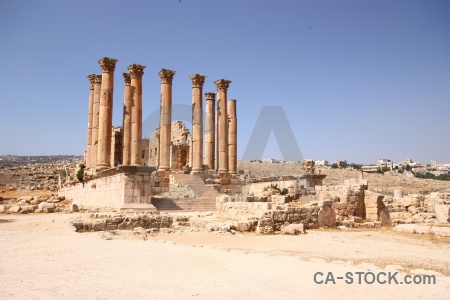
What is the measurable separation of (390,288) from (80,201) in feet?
75.5

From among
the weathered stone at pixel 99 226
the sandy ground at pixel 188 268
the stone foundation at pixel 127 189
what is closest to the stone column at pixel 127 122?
the stone foundation at pixel 127 189

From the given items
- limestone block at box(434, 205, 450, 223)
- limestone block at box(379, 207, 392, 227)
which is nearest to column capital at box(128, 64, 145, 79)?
limestone block at box(379, 207, 392, 227)

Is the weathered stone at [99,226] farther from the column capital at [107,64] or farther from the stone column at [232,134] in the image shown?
the stone column at [232,134]

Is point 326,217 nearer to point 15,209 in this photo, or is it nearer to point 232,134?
point 15,209

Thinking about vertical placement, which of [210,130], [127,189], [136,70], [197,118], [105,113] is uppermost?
[136,70]

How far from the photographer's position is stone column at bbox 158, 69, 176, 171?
1092 inches

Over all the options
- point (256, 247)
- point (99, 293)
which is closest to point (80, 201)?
point (256, 247)

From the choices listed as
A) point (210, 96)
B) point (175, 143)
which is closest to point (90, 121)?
point (210, 96)

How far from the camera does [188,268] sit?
6.20 m

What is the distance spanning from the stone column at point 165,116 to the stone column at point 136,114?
2.03 metres

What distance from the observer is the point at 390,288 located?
5227 millimetres

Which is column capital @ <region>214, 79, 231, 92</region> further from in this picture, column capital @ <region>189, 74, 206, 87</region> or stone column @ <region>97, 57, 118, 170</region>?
stone column @ <region>97, 57, 118, 170</region>

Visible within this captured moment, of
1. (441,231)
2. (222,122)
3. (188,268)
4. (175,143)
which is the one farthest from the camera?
(175,143)

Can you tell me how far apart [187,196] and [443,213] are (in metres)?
13.6
